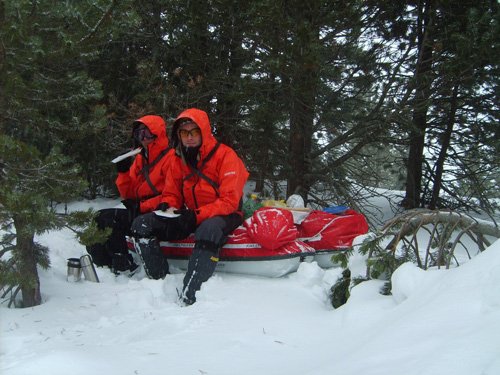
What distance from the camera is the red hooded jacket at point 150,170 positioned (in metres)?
4.58

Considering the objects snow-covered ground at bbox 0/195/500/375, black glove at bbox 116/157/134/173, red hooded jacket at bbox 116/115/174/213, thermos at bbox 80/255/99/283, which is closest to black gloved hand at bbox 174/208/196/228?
snow-covered ground at bbox 0/195/500/375

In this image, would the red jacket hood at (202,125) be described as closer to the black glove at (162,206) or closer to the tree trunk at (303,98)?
the black glove at (162,206)

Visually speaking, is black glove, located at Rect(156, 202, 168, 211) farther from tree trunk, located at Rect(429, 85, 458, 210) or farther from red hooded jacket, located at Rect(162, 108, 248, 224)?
tree trunk, located at Rect(429, 85, 458, 210)

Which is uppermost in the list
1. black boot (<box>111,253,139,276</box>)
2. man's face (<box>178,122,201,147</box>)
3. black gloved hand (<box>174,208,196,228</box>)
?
man's face (<box>178,122,201,147</box>)

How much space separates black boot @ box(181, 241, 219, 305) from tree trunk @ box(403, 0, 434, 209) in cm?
396

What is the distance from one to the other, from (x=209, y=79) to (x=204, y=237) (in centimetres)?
403

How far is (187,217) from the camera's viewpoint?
394cm

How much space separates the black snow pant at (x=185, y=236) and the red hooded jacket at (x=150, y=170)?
614mm

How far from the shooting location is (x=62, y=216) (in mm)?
2855

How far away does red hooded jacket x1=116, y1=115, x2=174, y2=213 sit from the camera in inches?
180

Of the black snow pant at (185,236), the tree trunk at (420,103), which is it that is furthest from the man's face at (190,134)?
the tree trunk at (420,103)

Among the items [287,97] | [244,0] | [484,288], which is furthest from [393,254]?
[244,0]

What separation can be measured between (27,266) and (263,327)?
5.65ft

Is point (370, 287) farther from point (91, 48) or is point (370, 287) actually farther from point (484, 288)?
point (91, 48)
